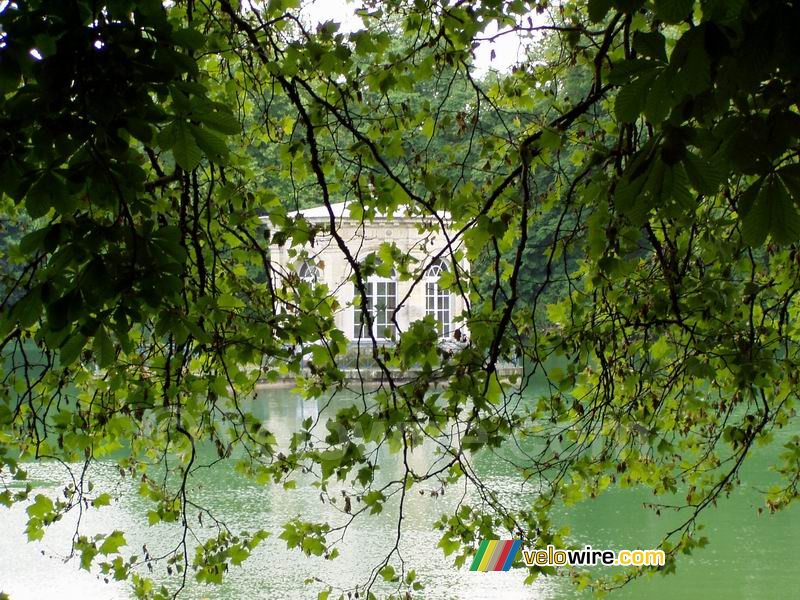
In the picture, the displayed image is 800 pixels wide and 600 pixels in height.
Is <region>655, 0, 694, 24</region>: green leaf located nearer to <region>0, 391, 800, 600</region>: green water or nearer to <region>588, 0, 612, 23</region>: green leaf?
<region>588, 0, 612, 23</region>: green leaf

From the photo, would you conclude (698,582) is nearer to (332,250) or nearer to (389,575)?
(389,575)

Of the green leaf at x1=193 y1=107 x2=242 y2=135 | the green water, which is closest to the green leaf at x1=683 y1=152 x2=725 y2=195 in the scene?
the green leaf at x1=193 y1=107 x2=242 y2=135

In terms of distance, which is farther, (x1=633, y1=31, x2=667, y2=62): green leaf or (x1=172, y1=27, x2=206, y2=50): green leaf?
(x1=172, y1=27, x2=206, y2=50): green leaf

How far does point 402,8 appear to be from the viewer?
2.80m

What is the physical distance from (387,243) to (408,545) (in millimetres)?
4072

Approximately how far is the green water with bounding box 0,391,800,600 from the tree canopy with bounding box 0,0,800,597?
2.22 m

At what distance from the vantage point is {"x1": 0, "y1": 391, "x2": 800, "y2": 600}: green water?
18.3 ft

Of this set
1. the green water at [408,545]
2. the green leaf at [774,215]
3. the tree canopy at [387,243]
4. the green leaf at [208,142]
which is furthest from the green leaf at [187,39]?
the green water at [408,545]

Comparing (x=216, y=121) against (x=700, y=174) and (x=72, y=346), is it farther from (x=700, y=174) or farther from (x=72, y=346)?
(x=700, y=174)

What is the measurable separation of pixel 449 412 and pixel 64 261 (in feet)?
3.67

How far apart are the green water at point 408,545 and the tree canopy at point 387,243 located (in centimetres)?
222

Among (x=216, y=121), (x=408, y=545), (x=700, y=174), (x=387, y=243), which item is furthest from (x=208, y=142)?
(x=408, y=545)

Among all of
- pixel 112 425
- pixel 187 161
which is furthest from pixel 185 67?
pixel 112 425

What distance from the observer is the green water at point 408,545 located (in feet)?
18.3
